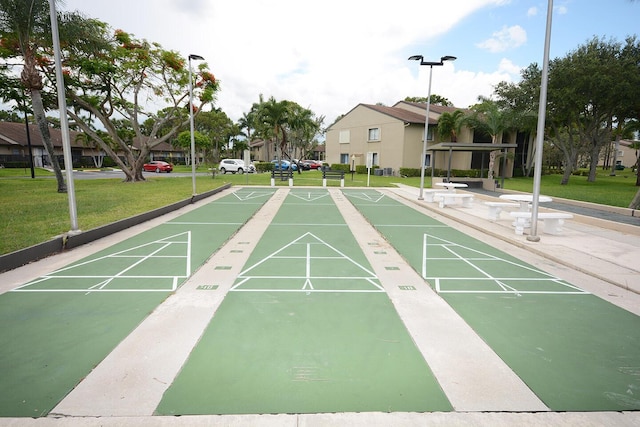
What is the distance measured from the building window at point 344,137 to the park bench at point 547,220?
111ft

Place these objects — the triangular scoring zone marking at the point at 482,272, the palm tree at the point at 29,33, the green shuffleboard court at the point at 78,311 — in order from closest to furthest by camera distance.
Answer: the green shuffleboard court at the point at 78,311, the triangular scoring zone marking at the point at 482,272, the palm tree at the point at 29,33

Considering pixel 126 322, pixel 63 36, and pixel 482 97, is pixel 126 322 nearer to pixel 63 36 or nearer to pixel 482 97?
pixel 63 36

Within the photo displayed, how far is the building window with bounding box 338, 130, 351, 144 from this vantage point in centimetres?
4275

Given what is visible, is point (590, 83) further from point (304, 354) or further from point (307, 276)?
point (304, 354)

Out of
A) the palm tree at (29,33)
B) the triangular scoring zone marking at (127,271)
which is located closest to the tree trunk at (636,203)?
the triangular scoring zone marking at (127,271)

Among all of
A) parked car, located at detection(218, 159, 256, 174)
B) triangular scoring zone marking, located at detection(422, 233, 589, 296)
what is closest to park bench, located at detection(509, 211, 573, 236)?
triangular scoring zone marking, located at detection(422, 233, 589, 296)

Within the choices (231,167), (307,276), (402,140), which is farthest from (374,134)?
(307,276)

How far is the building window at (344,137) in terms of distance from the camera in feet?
140

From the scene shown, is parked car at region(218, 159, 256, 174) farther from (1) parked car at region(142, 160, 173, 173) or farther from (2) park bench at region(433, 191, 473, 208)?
(2) park bench at region(433, 191, 473, 208)

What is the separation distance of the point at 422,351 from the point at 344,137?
41067 mm

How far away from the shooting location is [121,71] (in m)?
23.5

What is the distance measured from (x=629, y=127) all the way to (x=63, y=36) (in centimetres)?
4433

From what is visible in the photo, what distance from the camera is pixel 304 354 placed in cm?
386

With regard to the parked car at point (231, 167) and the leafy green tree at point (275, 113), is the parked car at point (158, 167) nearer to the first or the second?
the parked car at point (231, 167)
